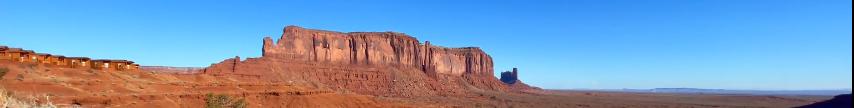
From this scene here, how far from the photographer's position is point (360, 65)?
111812 mm

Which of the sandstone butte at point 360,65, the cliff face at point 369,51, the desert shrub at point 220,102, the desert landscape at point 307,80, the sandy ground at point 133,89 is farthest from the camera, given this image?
the cliff face at point 369,51

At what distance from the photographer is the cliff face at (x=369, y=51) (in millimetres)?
97062

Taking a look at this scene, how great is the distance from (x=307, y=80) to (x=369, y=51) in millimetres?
25935

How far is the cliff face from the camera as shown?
9706 centimetres

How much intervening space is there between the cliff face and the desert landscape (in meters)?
0.19

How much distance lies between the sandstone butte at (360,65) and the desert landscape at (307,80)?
0.62 feet

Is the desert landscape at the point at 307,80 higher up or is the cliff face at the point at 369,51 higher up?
the cliff face at the point at 369,51

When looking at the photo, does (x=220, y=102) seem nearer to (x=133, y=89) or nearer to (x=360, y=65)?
(x=133, y=89)

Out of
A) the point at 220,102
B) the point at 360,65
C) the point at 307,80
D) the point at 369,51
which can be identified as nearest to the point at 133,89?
the point at 220,102

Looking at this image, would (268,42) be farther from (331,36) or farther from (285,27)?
(331,36)

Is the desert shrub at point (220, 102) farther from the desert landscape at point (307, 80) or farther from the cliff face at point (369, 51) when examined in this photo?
the cliff face at point (369, 51)

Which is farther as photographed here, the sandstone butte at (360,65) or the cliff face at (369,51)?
the cliff face at (369,51)

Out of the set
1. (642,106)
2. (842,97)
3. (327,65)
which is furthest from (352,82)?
(842,97)

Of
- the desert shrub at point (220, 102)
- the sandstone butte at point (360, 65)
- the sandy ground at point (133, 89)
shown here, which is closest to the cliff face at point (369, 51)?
the sandstone butte at point (360, 65)
